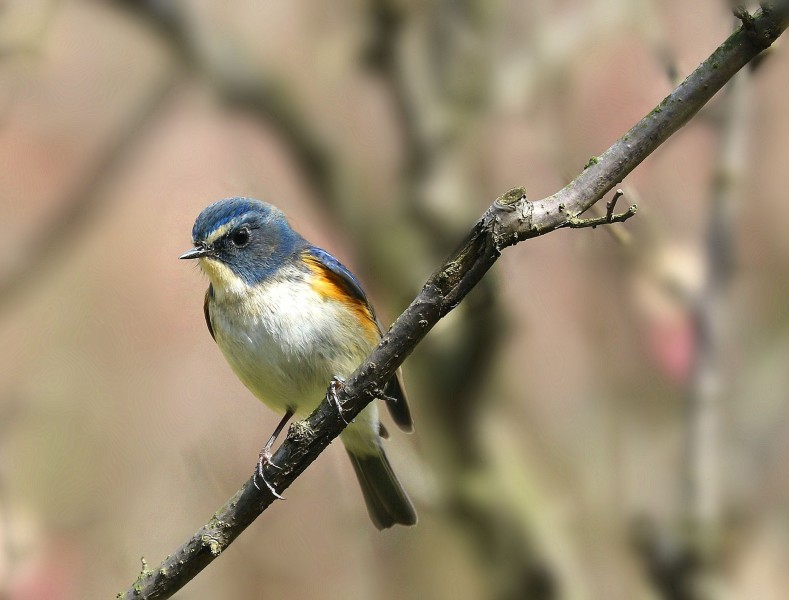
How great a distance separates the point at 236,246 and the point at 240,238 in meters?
0.04

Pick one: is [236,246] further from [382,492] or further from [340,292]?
[382,492]

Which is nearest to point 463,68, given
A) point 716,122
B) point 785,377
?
point 716,122

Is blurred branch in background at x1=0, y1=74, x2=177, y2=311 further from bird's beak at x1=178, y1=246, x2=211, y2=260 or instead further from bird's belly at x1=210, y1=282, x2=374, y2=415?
bird's belly at x1=210, y1=282, x2=374, y2=415

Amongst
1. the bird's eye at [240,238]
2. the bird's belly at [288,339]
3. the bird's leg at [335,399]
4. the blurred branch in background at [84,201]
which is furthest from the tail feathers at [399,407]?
the blurred branch in background at [84,201]

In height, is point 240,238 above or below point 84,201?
below

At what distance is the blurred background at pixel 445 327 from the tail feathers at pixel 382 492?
1.03 meters

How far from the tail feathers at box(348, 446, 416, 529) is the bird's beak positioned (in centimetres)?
118

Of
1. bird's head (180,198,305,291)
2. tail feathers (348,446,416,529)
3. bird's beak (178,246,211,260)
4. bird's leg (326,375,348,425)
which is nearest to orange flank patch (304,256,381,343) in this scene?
bird's head (180,198,305,291)

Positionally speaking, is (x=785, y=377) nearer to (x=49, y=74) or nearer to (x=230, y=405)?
(x=230, y=405)

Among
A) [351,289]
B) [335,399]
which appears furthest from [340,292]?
[335,399]

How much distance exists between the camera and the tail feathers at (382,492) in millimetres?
3951

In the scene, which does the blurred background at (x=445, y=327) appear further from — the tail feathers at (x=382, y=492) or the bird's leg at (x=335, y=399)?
the bird's leg at (x=335, y=399)

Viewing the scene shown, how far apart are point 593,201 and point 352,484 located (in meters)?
3.70

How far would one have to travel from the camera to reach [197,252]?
11.6 ft
